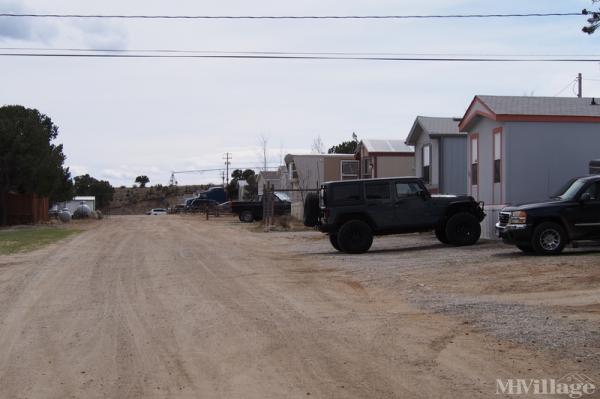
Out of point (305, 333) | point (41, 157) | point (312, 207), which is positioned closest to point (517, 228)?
point (312, 207)

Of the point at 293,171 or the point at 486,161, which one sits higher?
the point at 293,171

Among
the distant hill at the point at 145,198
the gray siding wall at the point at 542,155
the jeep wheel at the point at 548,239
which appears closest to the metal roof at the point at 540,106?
the gray siding wall at the point at 542,155

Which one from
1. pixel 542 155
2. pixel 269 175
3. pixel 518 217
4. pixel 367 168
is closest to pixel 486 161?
pixel 542 155

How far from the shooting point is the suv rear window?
1920 centimetres

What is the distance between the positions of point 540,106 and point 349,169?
1126 inches

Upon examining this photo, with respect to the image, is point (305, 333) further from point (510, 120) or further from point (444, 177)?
point (444, 177)

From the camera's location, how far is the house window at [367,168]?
39.1 meters

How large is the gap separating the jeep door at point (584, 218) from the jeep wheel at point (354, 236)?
531cm

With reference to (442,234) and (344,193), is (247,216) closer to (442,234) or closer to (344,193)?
(442,234)

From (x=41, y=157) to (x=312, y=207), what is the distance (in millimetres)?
27297

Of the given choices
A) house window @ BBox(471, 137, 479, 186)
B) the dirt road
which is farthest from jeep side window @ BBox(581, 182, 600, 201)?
house window @ BBox(471, 137, 479, 186)

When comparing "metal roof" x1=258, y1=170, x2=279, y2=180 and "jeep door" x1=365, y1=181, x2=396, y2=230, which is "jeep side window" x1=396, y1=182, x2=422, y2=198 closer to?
"jeep door" x1=365, y1=181, x2=396, y2=230

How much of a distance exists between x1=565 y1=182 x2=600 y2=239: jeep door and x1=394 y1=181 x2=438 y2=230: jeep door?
432 cm

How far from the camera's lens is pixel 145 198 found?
11519cm
